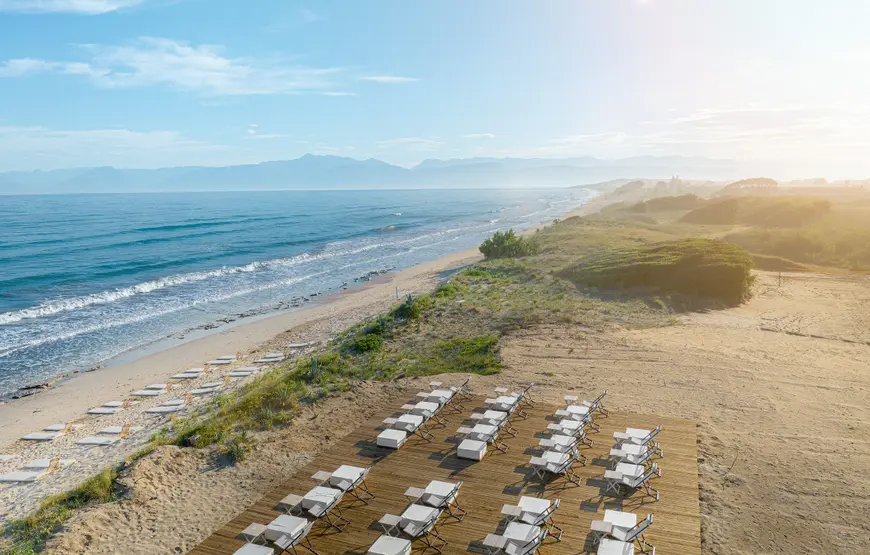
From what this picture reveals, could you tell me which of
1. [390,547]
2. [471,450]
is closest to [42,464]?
[390,547]

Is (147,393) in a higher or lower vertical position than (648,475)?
lower

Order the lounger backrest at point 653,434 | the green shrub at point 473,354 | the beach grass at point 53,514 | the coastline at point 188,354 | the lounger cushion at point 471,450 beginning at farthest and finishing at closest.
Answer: the coastline at point 188,354
the green shrub at point 473,354
the lounger backrest at point 653,434
the lounger cushion at point 471,450
the beach grass at point 53,514

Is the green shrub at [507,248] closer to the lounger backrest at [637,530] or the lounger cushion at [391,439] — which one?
the lounger cushion at [391,439]

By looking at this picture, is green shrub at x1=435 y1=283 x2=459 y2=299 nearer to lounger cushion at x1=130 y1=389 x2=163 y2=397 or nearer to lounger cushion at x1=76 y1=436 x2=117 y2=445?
lounger cushion at x1=130 y1=389 x2=163 y2=397

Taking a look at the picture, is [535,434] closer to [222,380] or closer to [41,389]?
[222,380]

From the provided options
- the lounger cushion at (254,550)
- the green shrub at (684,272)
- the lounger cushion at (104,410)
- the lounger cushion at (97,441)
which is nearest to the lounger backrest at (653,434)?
the lounger cushion at (254,550)

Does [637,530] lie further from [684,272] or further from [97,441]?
[684,272]

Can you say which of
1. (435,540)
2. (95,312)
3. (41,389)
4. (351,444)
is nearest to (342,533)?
(435,540)
